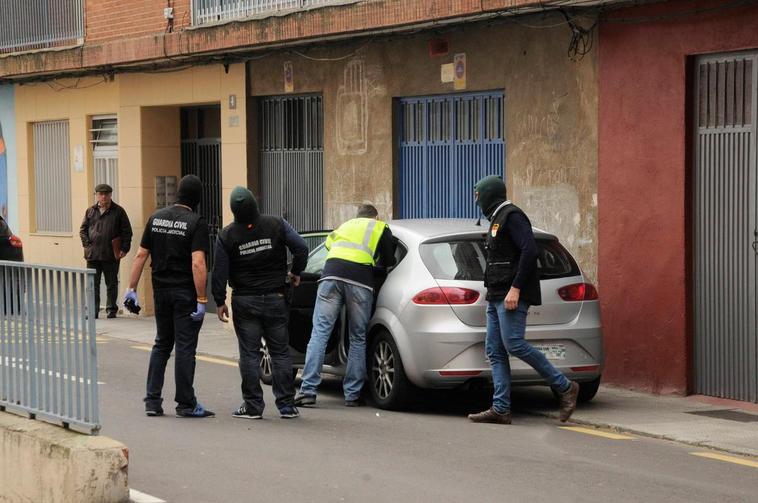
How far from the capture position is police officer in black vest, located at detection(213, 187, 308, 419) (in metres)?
11.2

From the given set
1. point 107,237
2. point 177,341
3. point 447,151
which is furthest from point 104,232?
point 177,341

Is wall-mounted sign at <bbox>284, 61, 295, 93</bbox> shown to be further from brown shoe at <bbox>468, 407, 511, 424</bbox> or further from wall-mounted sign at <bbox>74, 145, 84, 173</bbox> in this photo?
brown shoe at <bbox>468, 407, 511, 424</bbox>

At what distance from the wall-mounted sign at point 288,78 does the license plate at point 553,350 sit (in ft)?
26.2

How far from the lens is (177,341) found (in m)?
11.2

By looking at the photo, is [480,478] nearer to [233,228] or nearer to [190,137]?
[233,228]

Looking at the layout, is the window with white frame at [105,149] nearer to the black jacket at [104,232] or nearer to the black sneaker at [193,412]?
the black jacket at [104,232]

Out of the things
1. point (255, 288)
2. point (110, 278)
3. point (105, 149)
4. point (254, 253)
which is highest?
point (105, 149)

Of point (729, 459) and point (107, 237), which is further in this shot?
point (107, 237)

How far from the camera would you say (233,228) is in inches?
444

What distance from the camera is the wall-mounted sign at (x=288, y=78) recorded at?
18.6m

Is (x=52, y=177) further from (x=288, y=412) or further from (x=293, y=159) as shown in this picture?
(x=288, y=412)

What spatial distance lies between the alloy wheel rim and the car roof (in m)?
0.94

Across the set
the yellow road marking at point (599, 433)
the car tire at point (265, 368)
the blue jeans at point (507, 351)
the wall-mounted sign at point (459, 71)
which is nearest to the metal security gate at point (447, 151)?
the wall-mounted sign at point (459, 71)

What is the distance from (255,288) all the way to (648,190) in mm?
4111
